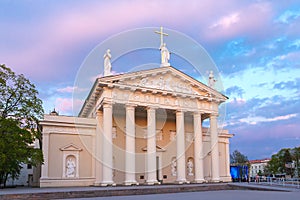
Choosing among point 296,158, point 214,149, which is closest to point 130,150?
point 214,149

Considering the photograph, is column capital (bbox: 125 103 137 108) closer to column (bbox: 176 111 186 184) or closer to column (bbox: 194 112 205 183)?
column (bbox: 176 111 186 184)

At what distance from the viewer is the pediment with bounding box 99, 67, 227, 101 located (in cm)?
2922

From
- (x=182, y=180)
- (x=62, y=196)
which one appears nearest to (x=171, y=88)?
(x=182, y=180)

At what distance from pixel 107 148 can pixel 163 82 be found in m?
8.42

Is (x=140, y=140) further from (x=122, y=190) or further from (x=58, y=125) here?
(x=122, y=190)

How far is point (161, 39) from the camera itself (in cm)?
3281

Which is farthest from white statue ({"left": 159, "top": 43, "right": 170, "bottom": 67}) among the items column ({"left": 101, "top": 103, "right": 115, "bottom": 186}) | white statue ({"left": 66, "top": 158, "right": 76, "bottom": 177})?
white statue ({"left": 66, "top": 158, "right": 76, "bottom": 177})

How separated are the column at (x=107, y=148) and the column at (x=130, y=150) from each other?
144 centimetres

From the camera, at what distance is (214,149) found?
1315 inches

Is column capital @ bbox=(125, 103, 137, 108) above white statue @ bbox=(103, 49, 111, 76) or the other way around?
the other way around

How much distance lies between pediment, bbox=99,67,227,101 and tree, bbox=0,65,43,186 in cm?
603

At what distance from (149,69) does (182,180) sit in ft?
35.3

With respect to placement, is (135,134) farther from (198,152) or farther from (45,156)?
(45,156)

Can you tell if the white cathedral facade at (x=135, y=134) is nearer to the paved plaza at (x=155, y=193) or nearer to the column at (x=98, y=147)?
the column at (x=98, y=147)
